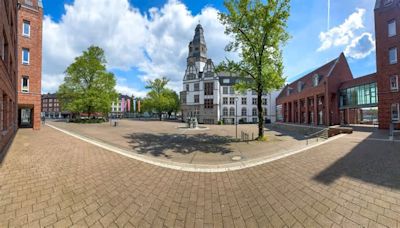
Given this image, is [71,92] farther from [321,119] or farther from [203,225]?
[321,119]

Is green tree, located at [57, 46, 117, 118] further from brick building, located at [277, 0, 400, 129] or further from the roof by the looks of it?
the roof

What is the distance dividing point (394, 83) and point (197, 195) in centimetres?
2775

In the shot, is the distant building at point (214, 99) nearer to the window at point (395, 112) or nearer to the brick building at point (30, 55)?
the window at point (395, 112)

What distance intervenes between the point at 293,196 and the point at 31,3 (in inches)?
1152

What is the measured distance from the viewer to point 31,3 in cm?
1903

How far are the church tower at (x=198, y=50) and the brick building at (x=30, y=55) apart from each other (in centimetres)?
4237

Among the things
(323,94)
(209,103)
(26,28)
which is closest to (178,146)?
(26,28)

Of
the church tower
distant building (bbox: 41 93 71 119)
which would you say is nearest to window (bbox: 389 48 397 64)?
the church tower

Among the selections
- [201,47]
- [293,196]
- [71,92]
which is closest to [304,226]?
[293,196]

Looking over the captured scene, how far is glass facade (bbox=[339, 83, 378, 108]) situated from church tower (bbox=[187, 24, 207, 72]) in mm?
39246

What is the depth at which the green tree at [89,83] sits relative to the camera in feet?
116

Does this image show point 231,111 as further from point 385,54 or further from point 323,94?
point 385,54

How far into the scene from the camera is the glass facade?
25.0 meters

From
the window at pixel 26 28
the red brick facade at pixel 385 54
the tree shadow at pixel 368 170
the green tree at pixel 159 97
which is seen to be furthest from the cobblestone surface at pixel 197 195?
the green tree at pixel 159 97
